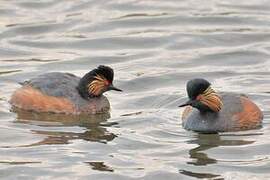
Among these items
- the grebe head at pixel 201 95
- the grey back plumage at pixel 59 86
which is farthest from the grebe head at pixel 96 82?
the grebe head at pixel 201 95

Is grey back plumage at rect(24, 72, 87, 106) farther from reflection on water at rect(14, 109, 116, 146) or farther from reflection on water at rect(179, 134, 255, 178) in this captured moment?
reflection on water at rect(179, 134, 255, 178)

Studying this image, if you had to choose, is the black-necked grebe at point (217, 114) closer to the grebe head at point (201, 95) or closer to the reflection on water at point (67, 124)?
the grebe head at point (201, 95)

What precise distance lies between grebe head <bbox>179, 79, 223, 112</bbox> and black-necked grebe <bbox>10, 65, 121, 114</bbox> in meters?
1.93

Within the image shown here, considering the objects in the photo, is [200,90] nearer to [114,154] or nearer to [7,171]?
[114,154]

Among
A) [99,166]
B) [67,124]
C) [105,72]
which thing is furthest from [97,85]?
[99,166]

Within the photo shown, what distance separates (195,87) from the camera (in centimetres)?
1619

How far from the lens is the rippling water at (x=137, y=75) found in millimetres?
14688

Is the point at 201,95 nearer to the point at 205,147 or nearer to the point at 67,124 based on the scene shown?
the point at 205,147

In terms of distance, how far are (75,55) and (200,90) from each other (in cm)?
553

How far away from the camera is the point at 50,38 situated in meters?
22.7

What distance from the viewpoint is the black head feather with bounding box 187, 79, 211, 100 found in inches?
637

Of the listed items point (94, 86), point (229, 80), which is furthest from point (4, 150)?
point (229, 80)

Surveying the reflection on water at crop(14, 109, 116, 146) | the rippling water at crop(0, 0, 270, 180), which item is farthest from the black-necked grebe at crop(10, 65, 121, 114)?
the rippling water at crop(0, 0, 270, 180)

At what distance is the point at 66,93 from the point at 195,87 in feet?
8.63
